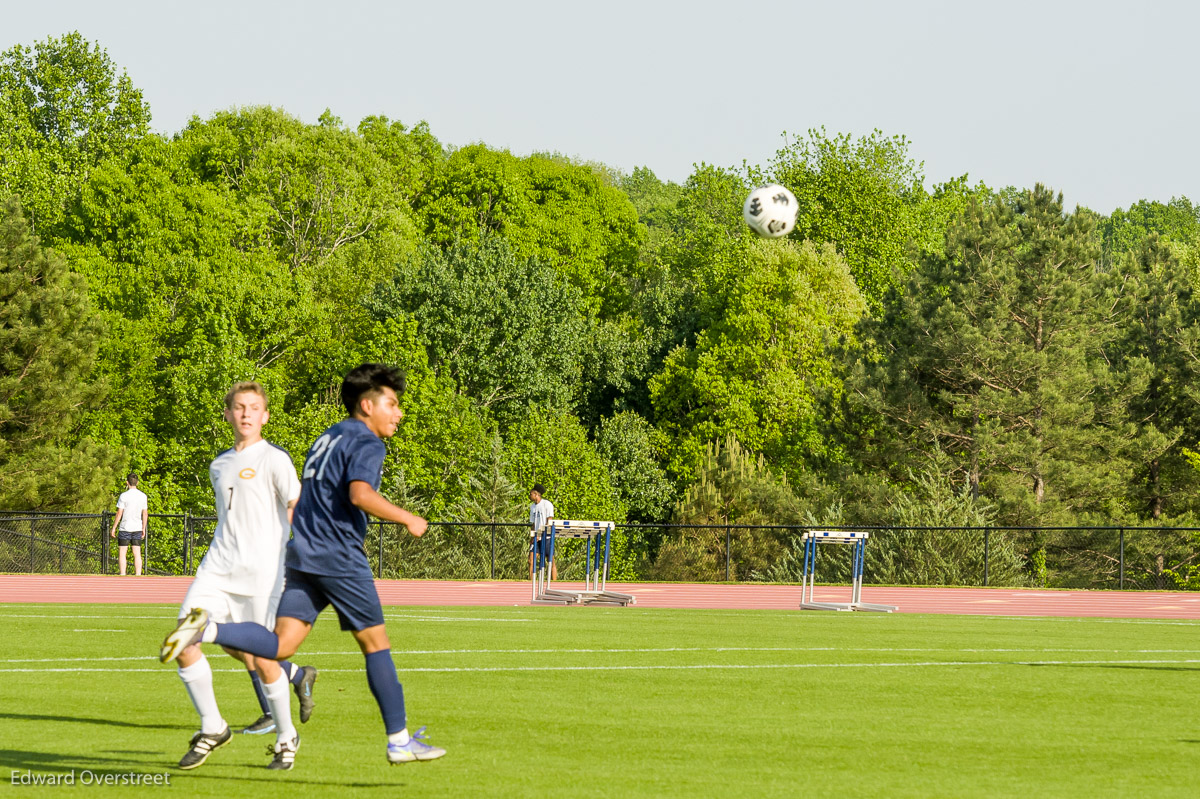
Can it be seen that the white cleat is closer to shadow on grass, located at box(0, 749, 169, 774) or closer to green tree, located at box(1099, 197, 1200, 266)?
shadow on grass, located at box(0, 749, 169, 774)

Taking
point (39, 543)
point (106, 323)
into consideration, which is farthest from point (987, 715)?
point (106, 323)

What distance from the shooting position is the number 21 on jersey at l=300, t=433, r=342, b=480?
22.2 ft

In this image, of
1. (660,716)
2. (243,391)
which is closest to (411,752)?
(243,391)

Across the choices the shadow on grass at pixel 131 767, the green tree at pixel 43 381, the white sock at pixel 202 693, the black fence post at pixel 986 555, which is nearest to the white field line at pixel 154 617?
the shadow on grass at pixel 131 767

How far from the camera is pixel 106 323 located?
158ft

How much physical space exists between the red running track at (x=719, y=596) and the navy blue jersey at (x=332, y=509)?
52.8 ft

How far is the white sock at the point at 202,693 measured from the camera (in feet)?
23.0

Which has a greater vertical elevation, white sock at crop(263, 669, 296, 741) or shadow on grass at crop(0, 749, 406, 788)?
white sock at crop(263, 669, 296, 741)

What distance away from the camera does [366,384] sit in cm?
691

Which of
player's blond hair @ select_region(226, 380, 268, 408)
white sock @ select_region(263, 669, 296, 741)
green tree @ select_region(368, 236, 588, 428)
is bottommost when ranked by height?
white sock @ select_region(263, 669, 296, 741)

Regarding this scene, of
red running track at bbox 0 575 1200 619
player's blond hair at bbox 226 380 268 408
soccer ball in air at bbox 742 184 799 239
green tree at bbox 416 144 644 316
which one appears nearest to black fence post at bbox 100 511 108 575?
red running track at bbox 0 575 1200 619

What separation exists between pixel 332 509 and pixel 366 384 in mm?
626

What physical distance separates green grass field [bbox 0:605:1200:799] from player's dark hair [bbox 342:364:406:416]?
179 centimetres

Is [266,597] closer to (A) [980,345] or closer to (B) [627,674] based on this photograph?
(B) [627,674]
